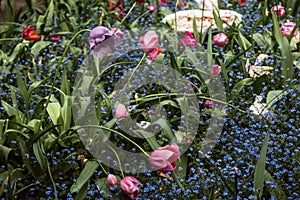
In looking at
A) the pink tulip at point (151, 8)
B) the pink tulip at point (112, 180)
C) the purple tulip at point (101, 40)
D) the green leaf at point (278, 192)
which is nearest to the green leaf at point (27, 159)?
the pink tulip at point (112, 180)

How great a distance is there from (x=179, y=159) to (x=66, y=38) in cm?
188

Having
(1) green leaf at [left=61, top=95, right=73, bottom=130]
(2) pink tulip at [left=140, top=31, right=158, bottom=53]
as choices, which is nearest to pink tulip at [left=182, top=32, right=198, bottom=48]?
(2) pink tulip at [left=140, top=31, right=158, bottom=53]

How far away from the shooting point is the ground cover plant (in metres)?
2.51

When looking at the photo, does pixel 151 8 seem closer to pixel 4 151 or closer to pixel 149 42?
pixel 149 42

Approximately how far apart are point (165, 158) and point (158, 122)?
36 cm

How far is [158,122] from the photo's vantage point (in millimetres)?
2727

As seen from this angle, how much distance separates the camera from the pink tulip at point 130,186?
237 cm

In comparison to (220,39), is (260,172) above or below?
below

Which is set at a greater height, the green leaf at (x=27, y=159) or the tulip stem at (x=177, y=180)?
the green leaf at (x=27, y=159)

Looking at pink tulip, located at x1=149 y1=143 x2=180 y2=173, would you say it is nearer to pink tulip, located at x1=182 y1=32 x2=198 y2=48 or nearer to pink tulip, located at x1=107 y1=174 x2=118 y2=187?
pink tulip, located at x1=107 y1=174 x2=118 y2=187

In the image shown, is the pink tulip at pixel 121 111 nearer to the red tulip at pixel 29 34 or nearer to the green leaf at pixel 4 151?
the green leaf at pixel 4 151

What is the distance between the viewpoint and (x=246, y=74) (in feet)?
10.7

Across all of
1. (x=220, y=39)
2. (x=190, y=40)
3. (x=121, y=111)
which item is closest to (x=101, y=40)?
(x=121, y=111)

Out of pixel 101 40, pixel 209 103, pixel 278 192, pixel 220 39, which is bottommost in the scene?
pixel 278 192
